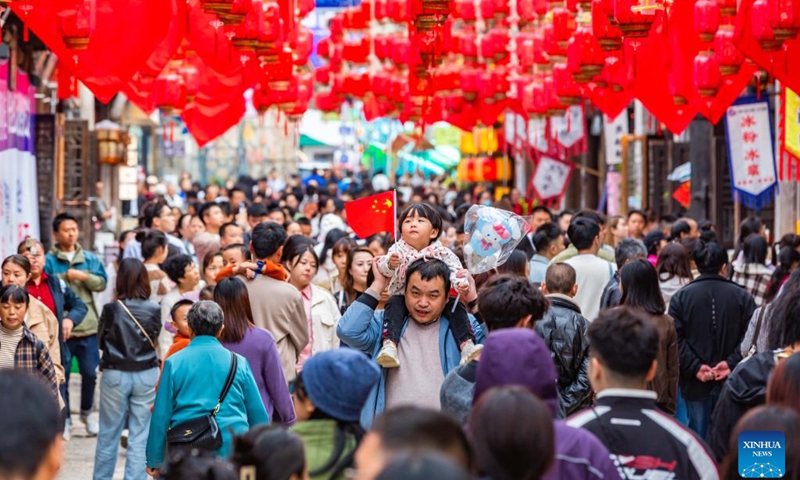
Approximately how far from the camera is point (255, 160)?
181 feet

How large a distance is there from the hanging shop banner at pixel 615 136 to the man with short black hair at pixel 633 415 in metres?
20.6

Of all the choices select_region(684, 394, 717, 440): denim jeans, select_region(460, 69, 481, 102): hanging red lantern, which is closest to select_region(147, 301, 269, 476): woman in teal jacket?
select_region(684, 394, 717, 440): denim jeans

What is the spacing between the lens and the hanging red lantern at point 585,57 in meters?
15.3

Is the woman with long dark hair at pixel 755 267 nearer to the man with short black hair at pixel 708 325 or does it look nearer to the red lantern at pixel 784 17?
the red lantern at pixel 784 17

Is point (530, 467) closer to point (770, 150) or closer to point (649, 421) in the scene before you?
point (649, 421)

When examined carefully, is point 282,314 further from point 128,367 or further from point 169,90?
point 169,90

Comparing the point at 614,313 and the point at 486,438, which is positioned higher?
the point at 614,313

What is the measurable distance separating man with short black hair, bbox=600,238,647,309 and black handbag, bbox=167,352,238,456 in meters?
3.20

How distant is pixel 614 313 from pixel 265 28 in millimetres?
9281

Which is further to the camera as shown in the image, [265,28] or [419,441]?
[265,28]

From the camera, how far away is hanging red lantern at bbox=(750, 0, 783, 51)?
1136 centimetres

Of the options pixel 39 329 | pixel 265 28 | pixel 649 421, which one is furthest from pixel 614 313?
pixel 265 28

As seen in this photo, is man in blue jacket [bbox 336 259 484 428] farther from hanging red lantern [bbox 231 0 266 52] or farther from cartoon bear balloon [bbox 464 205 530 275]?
hanging red lantern [bbox 231 0 266 52]

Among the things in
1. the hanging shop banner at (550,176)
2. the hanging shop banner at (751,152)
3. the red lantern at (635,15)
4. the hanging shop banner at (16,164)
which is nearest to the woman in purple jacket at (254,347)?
the red lantern at (635,15)
